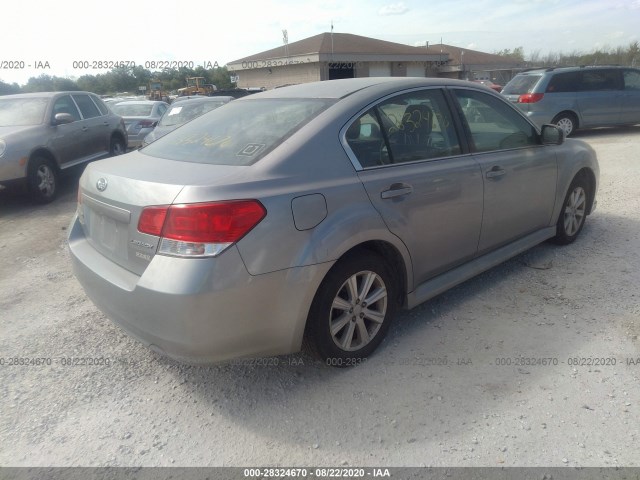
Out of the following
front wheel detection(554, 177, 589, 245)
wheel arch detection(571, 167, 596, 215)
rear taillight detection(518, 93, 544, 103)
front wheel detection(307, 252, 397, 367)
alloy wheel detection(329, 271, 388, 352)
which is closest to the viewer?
front wheel detection(307, 252, 397, 367)

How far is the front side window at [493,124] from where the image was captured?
3.73 metres

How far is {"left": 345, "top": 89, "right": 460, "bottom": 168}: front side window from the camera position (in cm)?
302

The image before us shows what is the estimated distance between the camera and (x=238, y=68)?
40781mm

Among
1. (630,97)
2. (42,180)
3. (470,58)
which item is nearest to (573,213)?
(42,180)

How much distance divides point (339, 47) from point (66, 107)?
2678 cm

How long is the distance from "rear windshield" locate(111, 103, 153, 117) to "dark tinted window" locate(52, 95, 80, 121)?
4285mm

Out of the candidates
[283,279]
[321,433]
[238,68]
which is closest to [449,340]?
[321,433]

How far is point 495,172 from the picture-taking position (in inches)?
146

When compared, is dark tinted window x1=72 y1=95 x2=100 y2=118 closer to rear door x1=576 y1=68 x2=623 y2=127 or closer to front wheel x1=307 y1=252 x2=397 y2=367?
front wheel x1=307 y1=252 x2=397 y2=367

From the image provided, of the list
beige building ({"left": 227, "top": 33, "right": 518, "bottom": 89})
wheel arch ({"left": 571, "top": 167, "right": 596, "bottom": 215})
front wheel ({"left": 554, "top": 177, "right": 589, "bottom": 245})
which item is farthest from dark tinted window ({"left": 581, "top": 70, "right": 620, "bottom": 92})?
beige building ({"left": 227, "top": 33, "right": 518, "bottom": 89})

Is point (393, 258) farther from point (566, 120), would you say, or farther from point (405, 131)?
point (566, 120)

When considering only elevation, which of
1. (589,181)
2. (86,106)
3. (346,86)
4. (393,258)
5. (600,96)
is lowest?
(393,258)

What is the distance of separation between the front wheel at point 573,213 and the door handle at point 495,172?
123cm

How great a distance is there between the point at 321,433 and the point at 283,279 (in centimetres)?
80
